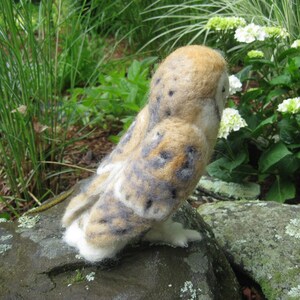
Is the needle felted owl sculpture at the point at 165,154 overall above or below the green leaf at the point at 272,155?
above

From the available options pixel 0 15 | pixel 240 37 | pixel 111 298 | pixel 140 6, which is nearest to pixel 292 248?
pixel 111 298

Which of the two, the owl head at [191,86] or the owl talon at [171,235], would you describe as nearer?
the owl head at [191,86]

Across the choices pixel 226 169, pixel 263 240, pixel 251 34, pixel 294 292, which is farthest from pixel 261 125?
pixel 294 292

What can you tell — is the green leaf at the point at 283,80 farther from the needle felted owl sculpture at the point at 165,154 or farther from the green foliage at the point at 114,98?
the needle felted owl sculpture at the point at 165,154

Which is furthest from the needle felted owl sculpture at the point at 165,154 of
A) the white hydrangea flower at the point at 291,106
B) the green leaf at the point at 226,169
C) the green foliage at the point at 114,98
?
the green foliage at the point at 114,98

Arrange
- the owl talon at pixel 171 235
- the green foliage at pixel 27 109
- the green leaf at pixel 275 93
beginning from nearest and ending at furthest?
the owl talon at pixel 171 235
the green foliage at pixel 27 109
the green leaf at pixel 275 93

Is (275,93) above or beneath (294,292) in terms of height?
above

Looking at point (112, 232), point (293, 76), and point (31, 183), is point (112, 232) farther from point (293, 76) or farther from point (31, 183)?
point (293, 76)

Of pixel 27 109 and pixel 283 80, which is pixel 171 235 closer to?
pixel 27 109
